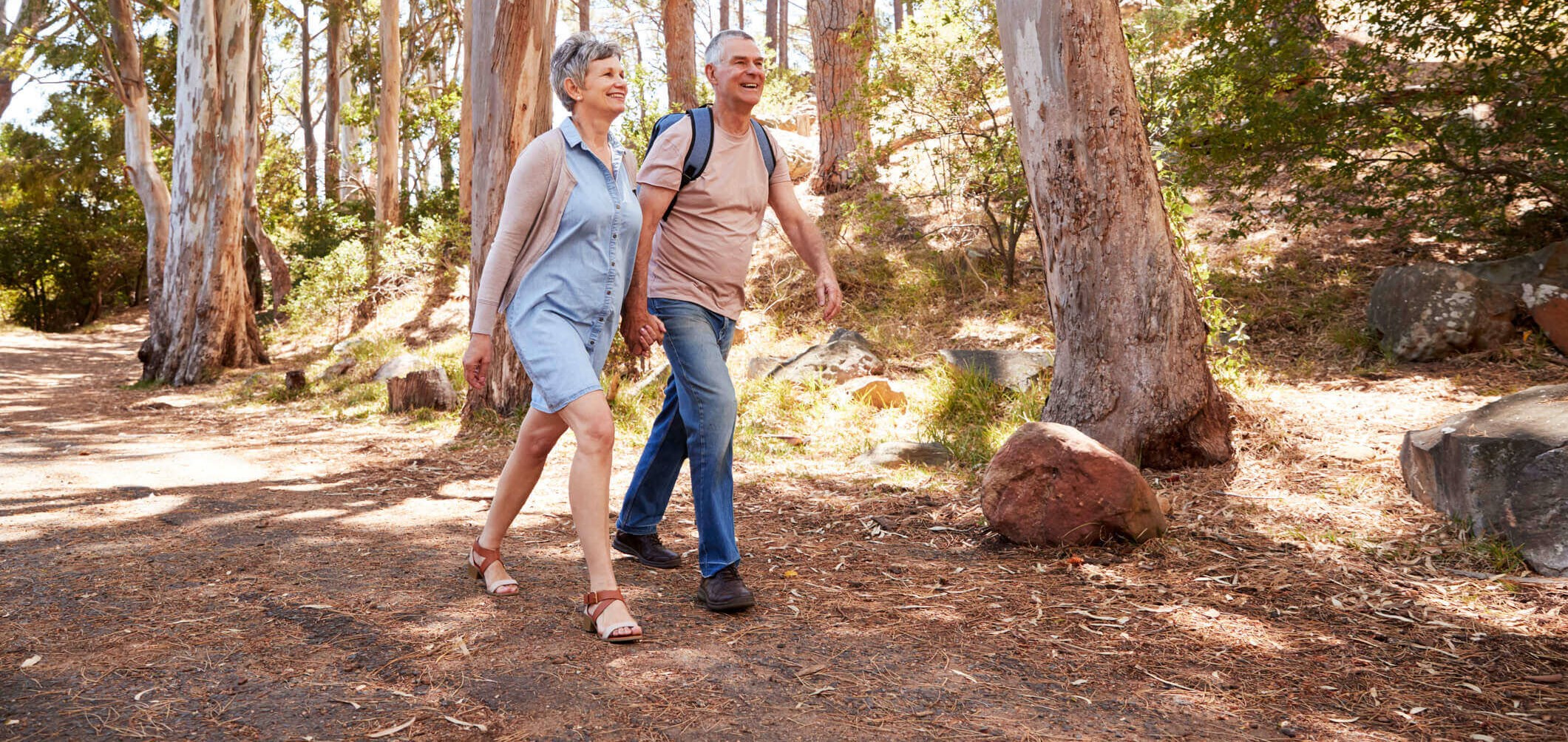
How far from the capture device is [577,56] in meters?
3.33

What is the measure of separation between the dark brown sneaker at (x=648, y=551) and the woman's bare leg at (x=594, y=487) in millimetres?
908

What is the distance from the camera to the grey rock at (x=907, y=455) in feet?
21.1

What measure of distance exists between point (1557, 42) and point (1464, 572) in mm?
5486

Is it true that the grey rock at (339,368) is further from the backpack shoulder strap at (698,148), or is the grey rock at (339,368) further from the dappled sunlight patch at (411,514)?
the backpack shoulder strap at (698,148)

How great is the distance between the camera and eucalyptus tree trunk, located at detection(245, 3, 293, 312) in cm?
1589

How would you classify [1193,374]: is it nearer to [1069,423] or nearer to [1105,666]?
[1069,423]

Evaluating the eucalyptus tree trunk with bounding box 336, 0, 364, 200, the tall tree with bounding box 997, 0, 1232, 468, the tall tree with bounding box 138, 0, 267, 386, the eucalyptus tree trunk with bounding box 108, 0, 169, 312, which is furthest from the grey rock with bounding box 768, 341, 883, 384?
the eucalyptus tree trunk with bounding box 336, 0, 364, 200

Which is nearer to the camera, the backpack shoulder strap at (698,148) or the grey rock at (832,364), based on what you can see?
the backpack shoulder strap at (698,148)

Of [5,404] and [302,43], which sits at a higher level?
[302,43]

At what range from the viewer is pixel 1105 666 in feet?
10.5

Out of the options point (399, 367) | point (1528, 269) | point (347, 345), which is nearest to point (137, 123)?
point (347, 345)

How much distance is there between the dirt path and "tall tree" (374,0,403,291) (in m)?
13.5

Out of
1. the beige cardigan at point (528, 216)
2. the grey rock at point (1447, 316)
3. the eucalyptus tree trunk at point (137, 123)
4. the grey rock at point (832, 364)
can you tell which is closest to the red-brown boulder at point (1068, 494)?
the beige cardigan at point (528, 216)

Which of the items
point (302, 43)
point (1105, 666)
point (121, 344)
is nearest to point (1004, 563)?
point (1105, 666)
